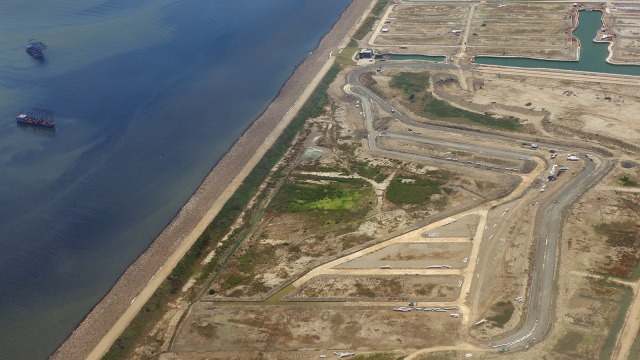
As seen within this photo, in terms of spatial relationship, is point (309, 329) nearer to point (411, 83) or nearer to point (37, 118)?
point (411, 83)

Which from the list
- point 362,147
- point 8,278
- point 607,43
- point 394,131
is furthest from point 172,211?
point 607,43

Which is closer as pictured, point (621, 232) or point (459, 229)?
point (621, 232)

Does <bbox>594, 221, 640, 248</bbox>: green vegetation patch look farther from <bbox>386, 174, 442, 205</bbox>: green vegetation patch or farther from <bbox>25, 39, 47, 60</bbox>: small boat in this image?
<bbox>25, 39, 47, 60</bbox>: small boat

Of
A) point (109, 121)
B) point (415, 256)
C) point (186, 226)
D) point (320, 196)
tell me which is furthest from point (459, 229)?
point (109, 121)

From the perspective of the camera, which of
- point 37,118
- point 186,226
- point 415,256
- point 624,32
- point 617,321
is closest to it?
point 617,321

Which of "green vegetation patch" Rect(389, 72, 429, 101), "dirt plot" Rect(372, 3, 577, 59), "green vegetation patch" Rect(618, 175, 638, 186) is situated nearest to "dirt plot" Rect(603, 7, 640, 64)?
"dirt plot" Rect(372, 3, 577, 59)

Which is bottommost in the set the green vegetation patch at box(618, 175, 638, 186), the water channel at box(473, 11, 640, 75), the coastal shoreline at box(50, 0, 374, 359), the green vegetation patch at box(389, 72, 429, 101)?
the coastal shoreline at box(50, 0, 374, 359)

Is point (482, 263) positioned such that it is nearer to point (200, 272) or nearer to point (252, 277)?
point (252, 277)
